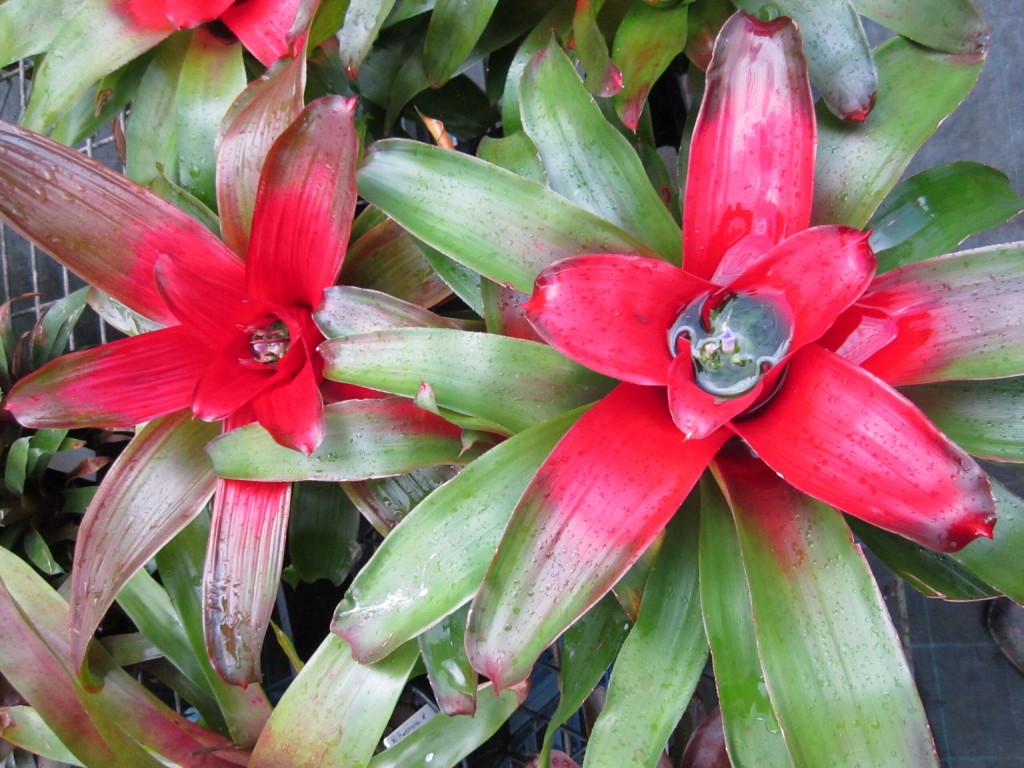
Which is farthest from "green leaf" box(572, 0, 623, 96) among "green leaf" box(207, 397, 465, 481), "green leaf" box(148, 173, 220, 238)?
"green leaf" box(148, 173, 220, 238)

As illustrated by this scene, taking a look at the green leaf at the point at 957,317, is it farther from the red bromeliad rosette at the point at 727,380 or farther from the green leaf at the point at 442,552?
the green leaf at the point at 442,552

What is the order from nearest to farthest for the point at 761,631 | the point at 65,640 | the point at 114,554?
the point at 761,631 < the point at 114,554 < the point at 65,640

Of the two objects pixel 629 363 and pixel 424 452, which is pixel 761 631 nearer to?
pixel 629 363

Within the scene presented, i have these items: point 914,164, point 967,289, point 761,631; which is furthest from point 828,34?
point 914,164

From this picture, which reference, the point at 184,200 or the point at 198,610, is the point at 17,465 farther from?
the point at 184,200

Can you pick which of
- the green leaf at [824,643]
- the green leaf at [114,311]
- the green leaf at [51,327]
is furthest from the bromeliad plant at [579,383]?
the green leaf at [51,327]

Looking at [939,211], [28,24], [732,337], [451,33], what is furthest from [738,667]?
[28,24]

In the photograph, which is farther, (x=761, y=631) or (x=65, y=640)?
(x=65, y=640)
